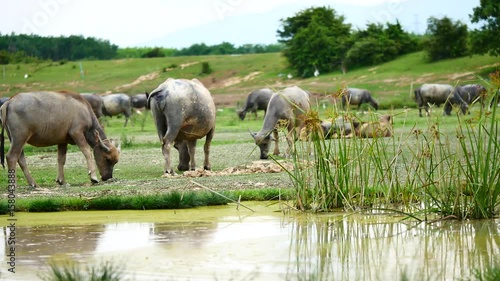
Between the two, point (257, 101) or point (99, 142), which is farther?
point (257, 101)

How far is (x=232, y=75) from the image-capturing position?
76.1 m

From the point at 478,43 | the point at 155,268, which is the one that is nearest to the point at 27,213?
the point at 155,268

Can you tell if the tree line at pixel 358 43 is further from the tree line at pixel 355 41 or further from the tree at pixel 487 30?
the tree at pixel 487 30

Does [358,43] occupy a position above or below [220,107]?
above

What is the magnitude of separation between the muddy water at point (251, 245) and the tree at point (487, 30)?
4422 cm

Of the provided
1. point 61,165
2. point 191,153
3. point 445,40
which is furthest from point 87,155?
point 445,40

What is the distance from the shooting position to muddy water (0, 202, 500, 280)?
7402mm

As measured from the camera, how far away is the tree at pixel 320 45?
235 feet

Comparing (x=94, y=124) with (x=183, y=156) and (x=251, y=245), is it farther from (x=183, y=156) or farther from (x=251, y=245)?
(x=251, y=245)

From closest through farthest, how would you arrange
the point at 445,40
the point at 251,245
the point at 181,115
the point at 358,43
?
1. the point at 251,245
2. the point at 181,115
3. the point at 445,40
4. the point at 358,43

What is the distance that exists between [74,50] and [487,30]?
59.4m

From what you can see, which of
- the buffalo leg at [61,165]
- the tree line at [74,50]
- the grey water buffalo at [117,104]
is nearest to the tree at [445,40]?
the grey water buffalo at [117,104]

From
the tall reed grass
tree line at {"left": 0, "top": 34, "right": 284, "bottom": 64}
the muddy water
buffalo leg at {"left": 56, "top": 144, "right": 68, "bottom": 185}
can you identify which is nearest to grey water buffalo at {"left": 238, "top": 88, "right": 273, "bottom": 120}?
buffalo leg at {"left": 56, "top": 144, "right": 68, "bottom": 185}

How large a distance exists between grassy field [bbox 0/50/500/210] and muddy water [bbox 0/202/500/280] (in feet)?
3.31
